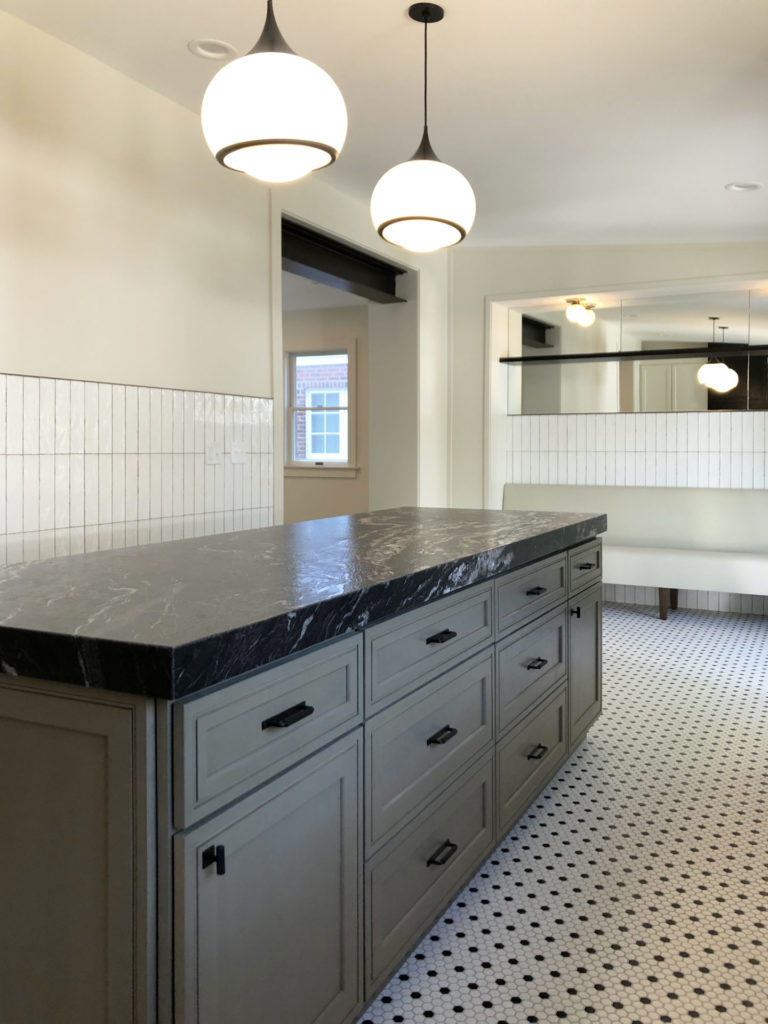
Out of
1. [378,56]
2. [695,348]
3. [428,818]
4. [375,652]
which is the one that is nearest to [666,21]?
[378,56]

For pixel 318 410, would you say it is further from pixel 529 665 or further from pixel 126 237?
pixel 529 665

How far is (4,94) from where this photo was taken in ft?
9.36

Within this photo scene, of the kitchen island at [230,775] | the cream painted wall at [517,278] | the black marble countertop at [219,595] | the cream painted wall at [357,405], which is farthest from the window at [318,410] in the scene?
the kitchen island at [230,775]

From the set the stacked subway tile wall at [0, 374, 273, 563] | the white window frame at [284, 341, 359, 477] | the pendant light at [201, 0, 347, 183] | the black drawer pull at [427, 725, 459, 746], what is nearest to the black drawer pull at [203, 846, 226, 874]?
the black drawer pull at [427, 725, 459, 746]

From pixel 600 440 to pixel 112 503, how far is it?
385cm

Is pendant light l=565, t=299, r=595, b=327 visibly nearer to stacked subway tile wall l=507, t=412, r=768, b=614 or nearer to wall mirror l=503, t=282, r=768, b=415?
wall mirror l=503, t=282, r=768, b=415

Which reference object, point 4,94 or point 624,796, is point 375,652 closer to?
point 624,796

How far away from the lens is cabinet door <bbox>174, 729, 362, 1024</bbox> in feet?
3.67

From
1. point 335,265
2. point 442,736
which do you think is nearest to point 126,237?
point 335,265

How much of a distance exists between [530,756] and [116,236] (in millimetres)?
2462

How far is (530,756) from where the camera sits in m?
2.43

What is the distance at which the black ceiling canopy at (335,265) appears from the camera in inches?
184

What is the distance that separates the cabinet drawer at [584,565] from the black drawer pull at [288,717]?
161 cm

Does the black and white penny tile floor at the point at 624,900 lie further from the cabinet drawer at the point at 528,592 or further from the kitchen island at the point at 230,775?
the cabinet drawer at the point at 528,592
